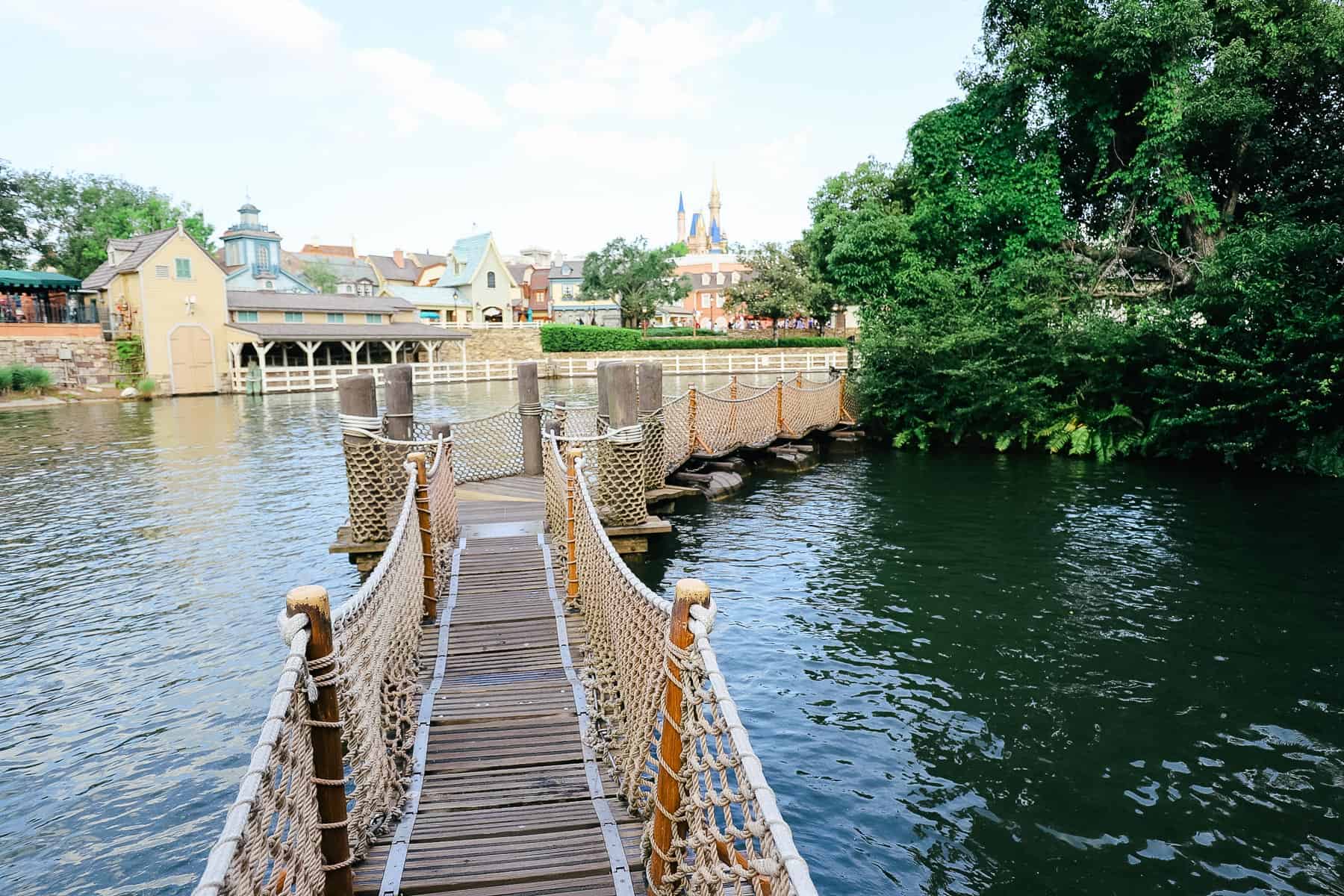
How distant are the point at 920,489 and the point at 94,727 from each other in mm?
15215

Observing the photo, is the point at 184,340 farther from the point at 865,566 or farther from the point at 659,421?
the point at 865,566

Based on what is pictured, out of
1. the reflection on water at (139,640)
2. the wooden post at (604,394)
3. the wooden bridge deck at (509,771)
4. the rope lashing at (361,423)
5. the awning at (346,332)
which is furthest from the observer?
the awning at (346,332)

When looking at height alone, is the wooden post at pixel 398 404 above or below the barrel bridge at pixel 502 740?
above

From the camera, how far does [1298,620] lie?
10188mm

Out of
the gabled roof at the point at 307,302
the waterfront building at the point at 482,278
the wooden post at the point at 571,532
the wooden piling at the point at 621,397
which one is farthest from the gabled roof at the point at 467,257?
the wooden post at the point at 571,532

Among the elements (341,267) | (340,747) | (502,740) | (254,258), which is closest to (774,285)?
(254,258)

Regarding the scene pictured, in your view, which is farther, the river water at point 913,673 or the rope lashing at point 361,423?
the rope lashing at point 361,423

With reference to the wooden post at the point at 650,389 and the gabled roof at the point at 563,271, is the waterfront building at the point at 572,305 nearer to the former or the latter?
the gabled roof at the point at 563,271

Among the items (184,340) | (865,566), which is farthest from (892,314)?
(184,340)

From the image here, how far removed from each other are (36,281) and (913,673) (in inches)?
2233

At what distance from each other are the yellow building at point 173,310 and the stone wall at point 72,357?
133 centimetres

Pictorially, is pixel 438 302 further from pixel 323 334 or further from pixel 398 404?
pixel 398 404

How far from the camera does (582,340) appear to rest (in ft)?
211

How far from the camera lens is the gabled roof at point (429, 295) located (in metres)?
77.2
